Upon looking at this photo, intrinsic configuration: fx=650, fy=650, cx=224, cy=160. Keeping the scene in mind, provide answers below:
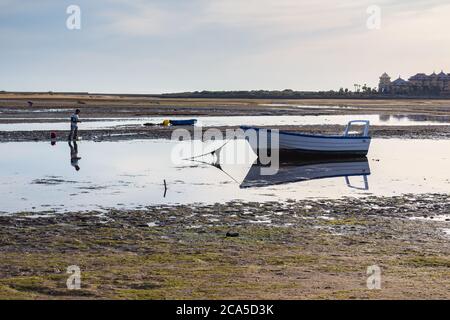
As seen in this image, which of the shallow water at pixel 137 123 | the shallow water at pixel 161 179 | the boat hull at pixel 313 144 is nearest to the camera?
the shallow water at pixel 161 179

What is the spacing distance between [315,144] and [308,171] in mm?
5101

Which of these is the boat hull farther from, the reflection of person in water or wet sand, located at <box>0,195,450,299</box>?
wet sand, located at <box>0,195,450,299</box>

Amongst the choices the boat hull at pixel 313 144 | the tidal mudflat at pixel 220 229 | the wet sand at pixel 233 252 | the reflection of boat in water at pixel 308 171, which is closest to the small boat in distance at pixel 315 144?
the boat hull at pixel 313 144

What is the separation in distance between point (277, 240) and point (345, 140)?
20.6 m

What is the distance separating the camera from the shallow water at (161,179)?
19.5m

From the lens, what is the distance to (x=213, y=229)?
1480cm

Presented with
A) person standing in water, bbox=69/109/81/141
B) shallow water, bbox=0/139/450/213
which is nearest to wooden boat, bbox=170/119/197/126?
person standing in water, bbox=69/109/81/141

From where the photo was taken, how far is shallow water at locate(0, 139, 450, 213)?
19453 mm

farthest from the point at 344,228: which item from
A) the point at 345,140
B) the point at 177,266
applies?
the point at 345,140

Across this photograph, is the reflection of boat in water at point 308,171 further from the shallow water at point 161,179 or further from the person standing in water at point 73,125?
the person standing in water at point 73,125

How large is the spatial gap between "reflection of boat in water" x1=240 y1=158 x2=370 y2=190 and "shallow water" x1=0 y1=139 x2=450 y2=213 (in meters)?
0.04

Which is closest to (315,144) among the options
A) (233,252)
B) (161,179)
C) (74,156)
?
(161,179)

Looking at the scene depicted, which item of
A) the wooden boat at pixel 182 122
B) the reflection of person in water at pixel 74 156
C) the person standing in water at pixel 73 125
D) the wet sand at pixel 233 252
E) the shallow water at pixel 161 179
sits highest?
the wooden boat at pixel 182 122

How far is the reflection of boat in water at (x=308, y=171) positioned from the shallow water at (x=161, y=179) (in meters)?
0.04
